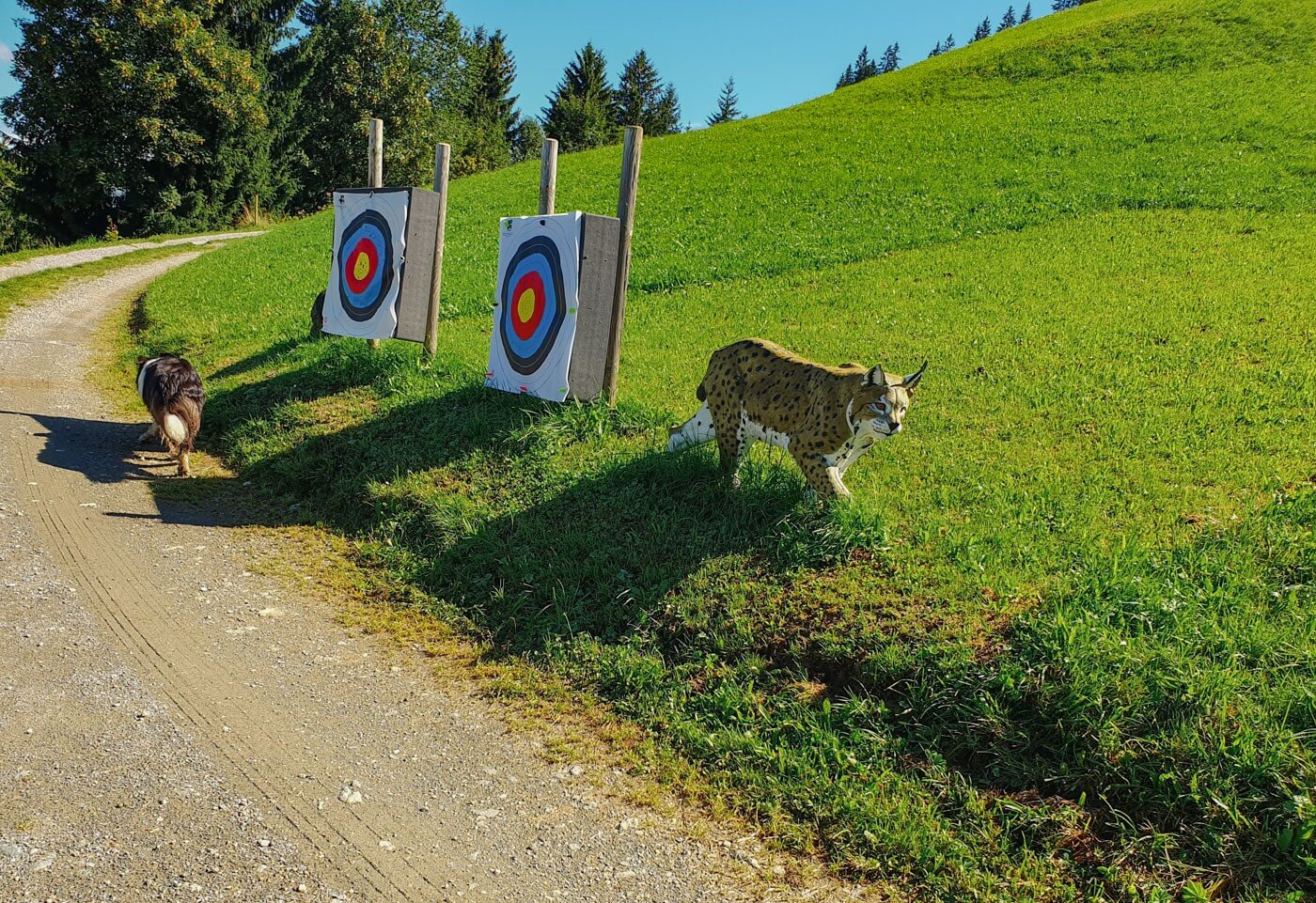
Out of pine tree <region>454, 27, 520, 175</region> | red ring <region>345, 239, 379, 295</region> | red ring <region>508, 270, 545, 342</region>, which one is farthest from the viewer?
pine tree <region>454, 27, 520, 175</region>

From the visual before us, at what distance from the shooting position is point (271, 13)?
4016 centimetres

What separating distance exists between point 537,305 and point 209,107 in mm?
35293

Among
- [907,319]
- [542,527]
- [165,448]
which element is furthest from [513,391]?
[907,319]

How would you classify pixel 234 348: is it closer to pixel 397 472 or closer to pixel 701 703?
pixel 397 472

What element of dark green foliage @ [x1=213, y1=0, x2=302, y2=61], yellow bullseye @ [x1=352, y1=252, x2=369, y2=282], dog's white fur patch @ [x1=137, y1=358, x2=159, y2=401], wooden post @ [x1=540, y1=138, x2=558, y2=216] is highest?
dark green foliage @ [x1=213, y1=0, x2=302, y2=61]

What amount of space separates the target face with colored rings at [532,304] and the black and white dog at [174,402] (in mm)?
3264

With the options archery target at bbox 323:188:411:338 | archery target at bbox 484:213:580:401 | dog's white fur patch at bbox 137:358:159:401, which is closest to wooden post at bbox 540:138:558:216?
archery target at bbox 484:213:580:401

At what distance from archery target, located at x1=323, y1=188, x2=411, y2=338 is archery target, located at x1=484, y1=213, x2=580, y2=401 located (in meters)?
1.88

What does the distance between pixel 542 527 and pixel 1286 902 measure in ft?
15.7

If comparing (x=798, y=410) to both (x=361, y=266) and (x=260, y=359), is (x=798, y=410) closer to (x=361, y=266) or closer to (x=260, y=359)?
(x=361, y=266)

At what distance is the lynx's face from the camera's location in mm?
5344

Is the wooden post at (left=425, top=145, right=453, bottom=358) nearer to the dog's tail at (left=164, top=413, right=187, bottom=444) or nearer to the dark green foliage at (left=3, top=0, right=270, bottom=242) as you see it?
the dog's tail at (left=164, top=413, right=187, bottom=444)

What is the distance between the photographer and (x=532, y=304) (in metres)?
8.17

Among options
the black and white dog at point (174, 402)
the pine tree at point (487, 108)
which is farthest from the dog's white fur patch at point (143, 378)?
the pine tree at point (487, 108)
